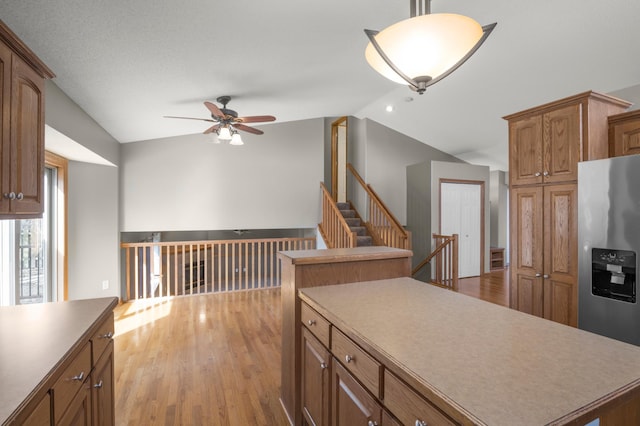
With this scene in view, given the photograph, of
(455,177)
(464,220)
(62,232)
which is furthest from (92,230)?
(464,220)

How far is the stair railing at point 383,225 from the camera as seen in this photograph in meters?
4.76

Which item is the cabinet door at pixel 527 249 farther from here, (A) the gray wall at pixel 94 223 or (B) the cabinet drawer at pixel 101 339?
(A) the gray wall at pixel 94 223

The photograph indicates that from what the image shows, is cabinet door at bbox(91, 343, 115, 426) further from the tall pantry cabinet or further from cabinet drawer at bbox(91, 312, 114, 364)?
the tall pantry cabinet

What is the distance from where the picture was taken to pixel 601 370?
0.90 meters

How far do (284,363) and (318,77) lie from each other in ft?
9.91

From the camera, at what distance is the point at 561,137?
8.57 feet

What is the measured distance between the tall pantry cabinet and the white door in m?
3.26

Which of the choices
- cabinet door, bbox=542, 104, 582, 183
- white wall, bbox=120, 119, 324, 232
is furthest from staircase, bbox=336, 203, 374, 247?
cabinet door, bbox=542, 104, 582, 183

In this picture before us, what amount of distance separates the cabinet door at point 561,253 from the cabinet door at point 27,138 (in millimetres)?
3565

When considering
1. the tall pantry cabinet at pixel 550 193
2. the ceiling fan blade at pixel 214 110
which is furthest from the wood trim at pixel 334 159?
the tall pantry cabinet at pixel 550 193

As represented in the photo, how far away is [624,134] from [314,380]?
9.76 feet

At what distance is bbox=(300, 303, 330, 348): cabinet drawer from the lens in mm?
1524

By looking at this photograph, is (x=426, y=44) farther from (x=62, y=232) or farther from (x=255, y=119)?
(x=62, y=232)

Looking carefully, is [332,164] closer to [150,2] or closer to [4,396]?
Answer: [150,2]
